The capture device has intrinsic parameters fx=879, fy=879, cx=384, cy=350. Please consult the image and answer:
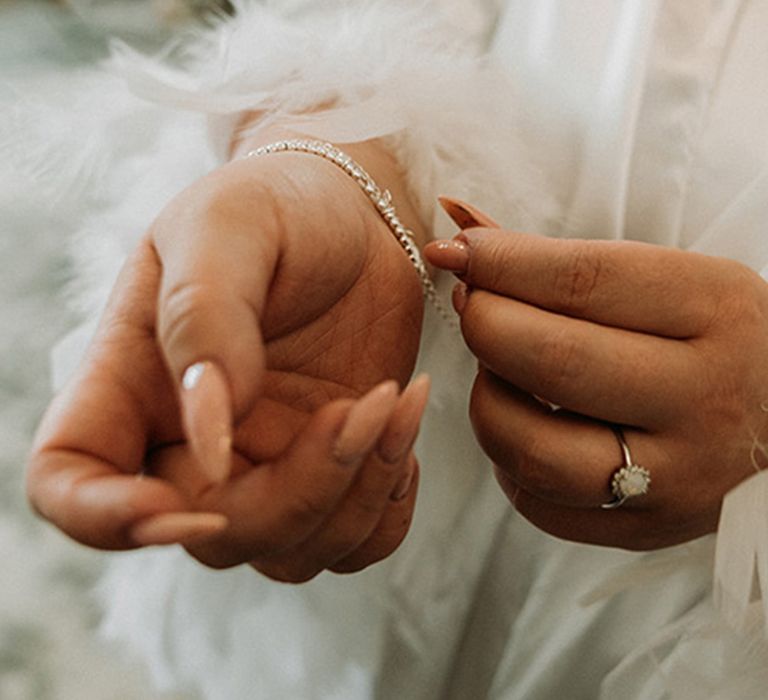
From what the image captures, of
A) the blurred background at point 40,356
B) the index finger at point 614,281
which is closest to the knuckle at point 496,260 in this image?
the index finger at point 614,281

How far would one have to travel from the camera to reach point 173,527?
10.7 inches

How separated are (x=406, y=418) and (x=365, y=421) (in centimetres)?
2

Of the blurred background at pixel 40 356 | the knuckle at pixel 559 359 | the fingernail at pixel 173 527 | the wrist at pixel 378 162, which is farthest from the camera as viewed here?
the blurred background at pixel 40 356

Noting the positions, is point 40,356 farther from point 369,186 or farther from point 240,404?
point 240,404

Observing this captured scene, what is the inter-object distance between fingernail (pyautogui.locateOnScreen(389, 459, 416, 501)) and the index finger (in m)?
0.10

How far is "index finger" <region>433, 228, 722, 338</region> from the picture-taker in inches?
15.7

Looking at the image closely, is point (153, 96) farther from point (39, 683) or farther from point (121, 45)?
point (39, 683)

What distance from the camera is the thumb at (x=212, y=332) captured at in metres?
0.28

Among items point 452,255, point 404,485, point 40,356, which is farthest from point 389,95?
point 40,356

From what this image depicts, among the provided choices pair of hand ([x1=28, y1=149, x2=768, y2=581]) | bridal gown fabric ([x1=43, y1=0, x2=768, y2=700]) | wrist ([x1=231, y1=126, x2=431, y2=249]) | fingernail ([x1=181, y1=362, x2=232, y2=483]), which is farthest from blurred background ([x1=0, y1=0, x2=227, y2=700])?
fingernail ([x1=181, y1=362, x2=232, y2=483])

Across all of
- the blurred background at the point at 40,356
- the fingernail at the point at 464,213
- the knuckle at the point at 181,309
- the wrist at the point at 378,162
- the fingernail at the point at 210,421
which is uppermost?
the knuckle at the point at 181,309

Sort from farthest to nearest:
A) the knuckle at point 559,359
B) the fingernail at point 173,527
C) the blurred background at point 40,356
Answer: the blurred background at point 40,356
the knuckle at point 559,359
the fingernail at point 173,527

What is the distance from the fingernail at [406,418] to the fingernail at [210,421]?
6cm

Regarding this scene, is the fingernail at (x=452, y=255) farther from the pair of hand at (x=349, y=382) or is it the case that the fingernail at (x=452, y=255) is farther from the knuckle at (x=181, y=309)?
the knuckle at (x=181, y=309)
